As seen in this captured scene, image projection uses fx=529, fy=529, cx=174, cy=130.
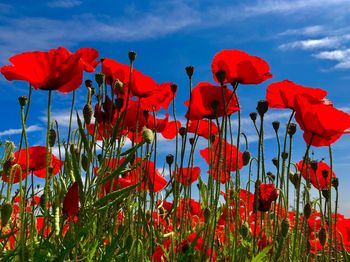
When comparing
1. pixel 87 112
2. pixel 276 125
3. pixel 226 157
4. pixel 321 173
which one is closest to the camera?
pixel 87 112

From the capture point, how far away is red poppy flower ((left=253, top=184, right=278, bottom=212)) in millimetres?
1919

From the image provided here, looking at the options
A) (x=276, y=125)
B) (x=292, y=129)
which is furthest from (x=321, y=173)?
(x=292, y=129)

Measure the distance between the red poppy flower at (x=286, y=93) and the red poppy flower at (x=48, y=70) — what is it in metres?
0.79

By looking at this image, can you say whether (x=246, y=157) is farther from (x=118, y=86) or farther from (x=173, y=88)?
(x=118, y=86)

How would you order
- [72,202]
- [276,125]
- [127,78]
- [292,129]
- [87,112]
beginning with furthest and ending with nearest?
[276,125] → [292,129] → [127,78] → [87,112] → [72,202]

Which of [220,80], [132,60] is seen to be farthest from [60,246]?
[220,80]

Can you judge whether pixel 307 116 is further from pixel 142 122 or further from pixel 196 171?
pixel 196 171

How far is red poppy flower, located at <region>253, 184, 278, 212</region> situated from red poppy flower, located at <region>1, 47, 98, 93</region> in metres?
0.78

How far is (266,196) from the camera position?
193 cm

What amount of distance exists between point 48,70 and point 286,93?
2.97 ft

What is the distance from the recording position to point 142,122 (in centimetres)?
229

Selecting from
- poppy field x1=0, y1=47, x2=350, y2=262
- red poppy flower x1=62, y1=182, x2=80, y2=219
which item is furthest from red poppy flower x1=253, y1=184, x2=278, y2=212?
red poppy flower x1=62, y1=182, x2=80, y2=219

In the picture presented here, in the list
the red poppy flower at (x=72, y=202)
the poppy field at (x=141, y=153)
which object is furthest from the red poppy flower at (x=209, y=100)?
the red poppy flower at (x=72, y=202)

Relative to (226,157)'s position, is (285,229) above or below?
below
